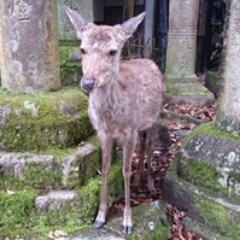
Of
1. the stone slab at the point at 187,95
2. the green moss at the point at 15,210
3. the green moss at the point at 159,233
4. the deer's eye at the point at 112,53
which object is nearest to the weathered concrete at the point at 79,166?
the green moss at the point at 15,210

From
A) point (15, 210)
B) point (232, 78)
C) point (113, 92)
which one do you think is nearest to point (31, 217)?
point (15, 210)

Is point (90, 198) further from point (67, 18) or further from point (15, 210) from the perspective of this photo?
point (67, 18)

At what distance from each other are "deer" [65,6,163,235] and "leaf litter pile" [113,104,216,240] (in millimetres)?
508

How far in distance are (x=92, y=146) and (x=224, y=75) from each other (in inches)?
51.7

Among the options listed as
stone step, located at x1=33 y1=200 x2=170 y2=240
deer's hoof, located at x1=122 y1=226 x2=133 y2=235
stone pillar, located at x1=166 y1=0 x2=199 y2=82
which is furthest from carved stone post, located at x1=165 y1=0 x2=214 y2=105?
deer's hoof, located at x1=122 y1=226 x2=133 y2=235

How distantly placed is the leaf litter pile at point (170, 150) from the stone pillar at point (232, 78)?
0.95m

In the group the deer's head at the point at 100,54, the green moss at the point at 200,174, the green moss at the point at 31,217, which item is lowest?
the green moss at the point at 31,217

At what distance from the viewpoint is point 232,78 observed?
3.97m

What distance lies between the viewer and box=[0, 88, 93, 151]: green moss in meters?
3.79

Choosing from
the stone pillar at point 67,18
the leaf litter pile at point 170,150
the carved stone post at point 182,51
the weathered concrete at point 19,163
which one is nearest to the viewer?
the weathered concrete at point 19,163

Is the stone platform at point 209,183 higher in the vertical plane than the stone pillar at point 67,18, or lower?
lower

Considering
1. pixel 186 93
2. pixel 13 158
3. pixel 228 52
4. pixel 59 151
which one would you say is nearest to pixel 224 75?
pixel 228 52

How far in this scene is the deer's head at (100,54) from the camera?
10.2 feet

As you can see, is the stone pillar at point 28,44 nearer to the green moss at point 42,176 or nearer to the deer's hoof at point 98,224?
the green moss at point 42,176
